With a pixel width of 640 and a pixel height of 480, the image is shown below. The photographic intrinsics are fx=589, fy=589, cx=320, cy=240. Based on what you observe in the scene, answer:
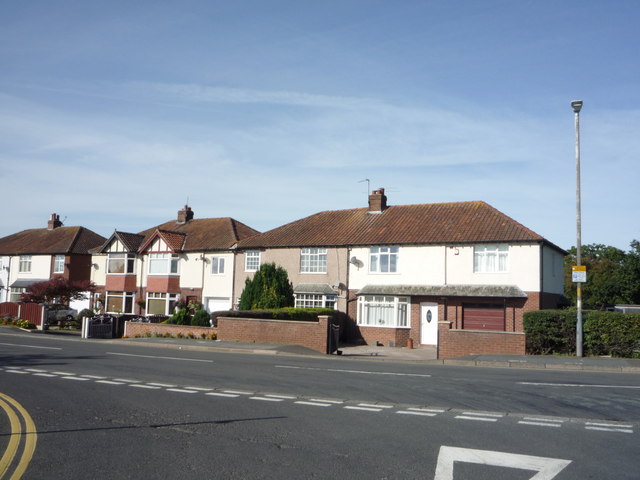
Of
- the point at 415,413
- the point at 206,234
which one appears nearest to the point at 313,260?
the point at 206,234

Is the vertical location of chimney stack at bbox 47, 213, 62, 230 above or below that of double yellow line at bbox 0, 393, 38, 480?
above

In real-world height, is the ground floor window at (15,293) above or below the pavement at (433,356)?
above

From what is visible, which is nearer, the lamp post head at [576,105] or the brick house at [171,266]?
the lamp post head at [576,105]

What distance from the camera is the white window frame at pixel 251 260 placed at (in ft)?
121

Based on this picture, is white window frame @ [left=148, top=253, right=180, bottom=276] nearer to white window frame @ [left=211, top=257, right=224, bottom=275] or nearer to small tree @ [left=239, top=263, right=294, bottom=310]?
white window frame @ [left=211, top=257, right=224, bottom=275]

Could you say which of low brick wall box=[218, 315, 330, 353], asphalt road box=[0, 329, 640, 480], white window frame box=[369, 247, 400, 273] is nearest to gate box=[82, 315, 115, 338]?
low brick wall box=[218, 315, 330, 353]

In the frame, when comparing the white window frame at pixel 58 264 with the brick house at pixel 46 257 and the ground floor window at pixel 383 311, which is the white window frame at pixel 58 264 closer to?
the brick house at pixel 46 257

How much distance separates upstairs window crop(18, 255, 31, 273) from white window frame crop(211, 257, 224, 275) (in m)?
22.0

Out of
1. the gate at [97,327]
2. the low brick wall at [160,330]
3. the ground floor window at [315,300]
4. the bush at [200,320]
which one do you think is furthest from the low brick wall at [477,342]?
the gate at [97,327]

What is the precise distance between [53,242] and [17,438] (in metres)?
48.2

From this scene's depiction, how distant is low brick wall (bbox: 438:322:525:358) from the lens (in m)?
22.1

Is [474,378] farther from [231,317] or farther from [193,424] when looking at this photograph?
[231,317]

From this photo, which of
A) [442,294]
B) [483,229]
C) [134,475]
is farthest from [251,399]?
[483,229]

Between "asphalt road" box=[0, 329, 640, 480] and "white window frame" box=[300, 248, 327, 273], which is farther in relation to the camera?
"white window frame" box=[300, 248, 327, 273]
